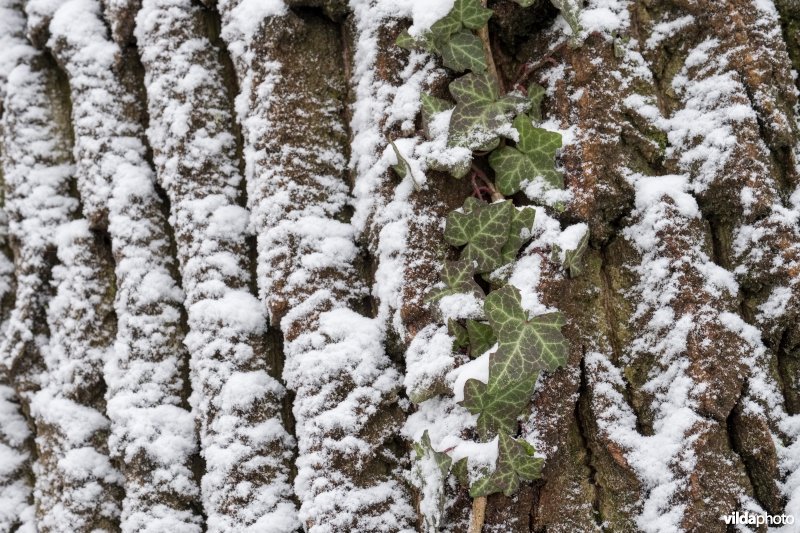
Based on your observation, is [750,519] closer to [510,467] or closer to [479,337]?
[510,467]

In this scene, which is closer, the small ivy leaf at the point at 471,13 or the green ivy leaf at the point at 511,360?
the green ivy leaf at the point at 511,360

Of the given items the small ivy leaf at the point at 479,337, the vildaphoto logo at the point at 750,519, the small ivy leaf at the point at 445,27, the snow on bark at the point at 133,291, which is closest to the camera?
the vildaphoto logo at the point at 750,519

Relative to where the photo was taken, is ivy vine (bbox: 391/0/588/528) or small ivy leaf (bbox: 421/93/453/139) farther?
small ivy leaf (bbox: 421/93/453/139)

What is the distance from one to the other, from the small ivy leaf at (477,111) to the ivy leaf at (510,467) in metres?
0.60

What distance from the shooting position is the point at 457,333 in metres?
1.28

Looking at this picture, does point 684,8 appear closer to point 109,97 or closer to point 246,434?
point 246,434

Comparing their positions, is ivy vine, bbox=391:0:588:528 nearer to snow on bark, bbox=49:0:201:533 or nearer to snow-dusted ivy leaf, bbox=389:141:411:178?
snow-dusted ivy leaf, bbox=389:141:411:178

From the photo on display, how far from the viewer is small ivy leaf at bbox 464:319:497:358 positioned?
1266 millimetres

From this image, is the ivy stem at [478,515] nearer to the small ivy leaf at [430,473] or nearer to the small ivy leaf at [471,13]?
the small ivy leaf at [430,473]

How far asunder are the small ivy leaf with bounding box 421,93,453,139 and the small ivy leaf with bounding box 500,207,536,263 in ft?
0.85

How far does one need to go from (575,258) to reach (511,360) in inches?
9.7

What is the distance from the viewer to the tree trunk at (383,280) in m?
1.23

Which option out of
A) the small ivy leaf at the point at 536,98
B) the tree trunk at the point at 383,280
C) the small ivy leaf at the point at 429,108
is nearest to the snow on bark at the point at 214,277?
the tree trunk at the point at 383,280

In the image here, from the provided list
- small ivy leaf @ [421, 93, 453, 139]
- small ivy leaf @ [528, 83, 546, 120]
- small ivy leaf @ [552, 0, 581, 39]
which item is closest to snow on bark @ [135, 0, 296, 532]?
small ivy leaf @ [421, 93, 453, 139]
